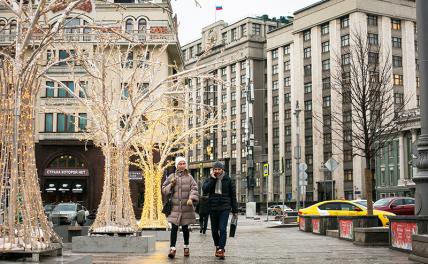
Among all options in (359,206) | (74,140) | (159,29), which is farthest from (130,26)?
(359,206)

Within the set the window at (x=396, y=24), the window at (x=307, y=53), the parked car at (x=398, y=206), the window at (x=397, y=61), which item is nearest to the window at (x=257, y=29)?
the window at (x=307, y=53)

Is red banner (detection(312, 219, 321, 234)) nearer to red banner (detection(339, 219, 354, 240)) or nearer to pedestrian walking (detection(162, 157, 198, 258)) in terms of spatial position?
red banner (detection(339, 219, 354, 240))

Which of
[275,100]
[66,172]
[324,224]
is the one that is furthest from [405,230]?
[275,100]

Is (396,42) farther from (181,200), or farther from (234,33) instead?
(181,200)

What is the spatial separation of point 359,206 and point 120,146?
14.7 metres

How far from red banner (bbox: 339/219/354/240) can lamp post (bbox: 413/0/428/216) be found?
614cm

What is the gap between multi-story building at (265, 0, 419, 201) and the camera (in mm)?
82000

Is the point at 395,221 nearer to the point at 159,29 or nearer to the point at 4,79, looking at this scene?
the point at 4,79

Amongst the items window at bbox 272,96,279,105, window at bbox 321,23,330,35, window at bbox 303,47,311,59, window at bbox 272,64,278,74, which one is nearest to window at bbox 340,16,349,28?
window at bbox 321,23,330,35

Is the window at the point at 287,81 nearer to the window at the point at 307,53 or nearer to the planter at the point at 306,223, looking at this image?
the window at the point at 307,53

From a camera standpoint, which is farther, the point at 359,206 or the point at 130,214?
the point at 359,206

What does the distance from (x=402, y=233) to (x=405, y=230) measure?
208mm

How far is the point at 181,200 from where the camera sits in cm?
1172

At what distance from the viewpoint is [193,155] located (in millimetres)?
118188
